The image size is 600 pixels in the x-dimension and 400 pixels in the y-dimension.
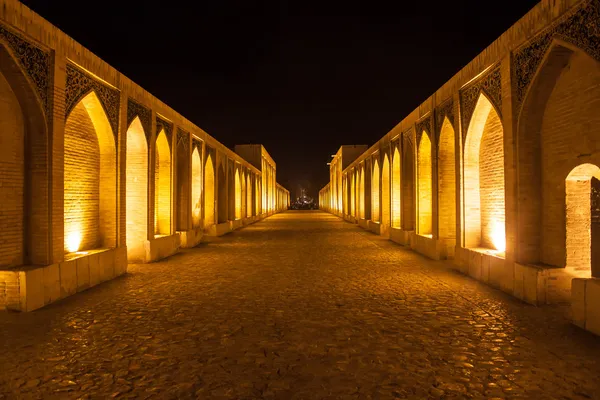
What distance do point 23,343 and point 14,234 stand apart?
2.38m

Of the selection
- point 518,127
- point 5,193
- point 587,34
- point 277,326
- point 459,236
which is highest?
point 587,34

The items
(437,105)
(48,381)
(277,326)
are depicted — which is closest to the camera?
(48,381)

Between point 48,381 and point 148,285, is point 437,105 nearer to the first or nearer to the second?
point 148,285

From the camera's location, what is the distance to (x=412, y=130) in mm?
12344

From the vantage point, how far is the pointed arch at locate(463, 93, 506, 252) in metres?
7.73

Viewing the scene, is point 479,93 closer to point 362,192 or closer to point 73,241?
point 73,241

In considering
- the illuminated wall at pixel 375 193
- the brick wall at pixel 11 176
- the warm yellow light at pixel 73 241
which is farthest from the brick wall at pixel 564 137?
the illuminated wall at pixel 375 193

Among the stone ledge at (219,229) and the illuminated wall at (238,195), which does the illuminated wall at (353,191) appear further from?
the stone ledge at (219,229)

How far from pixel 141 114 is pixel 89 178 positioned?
7.40 ft

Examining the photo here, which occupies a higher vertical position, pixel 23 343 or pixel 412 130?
pixel 412 130

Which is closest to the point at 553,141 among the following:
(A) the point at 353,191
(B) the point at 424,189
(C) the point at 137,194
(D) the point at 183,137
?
(B) the point at 424,189

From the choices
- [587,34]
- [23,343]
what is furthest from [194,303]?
[587,34]

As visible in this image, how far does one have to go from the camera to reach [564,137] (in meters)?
5.71

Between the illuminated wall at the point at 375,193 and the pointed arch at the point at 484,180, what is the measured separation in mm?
10094
